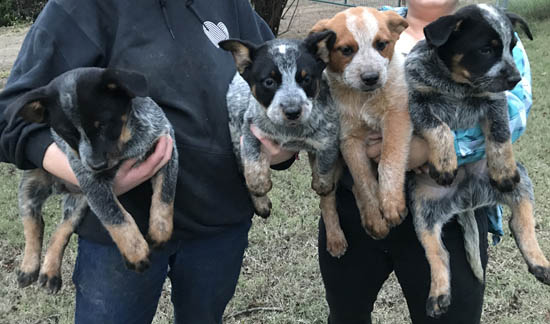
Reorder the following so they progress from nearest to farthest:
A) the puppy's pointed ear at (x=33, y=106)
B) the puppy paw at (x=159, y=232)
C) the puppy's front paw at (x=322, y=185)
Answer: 1. the puppy's pointed ear at (x=33, y=106)
2. the puppy paw at (x=159, y=232)
3. the puppy's front paw at (x=322, y=185)

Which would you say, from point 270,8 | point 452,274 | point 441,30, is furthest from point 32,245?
point 270,8

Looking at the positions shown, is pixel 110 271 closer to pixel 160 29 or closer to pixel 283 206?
pixel 160 29

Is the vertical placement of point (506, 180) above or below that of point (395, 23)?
below

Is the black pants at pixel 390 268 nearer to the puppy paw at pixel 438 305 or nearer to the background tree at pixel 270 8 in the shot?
the puppy paw at pixel 438 305

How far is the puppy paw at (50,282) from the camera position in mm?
2535

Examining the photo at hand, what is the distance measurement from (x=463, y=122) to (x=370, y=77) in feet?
1.97

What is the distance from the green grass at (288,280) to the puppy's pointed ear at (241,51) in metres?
2.37

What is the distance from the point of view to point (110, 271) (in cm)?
236

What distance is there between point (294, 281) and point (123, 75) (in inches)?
120

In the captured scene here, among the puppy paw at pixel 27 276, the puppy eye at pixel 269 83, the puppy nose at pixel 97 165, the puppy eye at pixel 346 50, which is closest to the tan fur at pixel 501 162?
the puppy eye at pixel 346 50

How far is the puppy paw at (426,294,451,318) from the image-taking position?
2.56 metres

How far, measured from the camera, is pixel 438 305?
2.57 meters

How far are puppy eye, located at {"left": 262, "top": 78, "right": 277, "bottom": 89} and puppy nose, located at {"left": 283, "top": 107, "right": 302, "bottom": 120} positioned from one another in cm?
17

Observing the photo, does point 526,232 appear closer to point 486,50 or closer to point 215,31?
point 486,50
